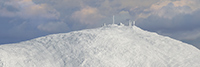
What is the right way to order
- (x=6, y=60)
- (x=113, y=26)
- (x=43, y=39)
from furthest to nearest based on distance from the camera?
(x=113, y=26), (x=43, y=39), (x=6, y=60)

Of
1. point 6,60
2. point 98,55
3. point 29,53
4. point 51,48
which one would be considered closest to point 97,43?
point 98,55

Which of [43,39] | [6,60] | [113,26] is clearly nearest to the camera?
[6,60]

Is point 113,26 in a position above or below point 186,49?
above

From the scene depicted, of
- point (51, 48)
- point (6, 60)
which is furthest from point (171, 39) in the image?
point (6, 60)

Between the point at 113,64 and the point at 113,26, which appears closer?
the point at 113,64

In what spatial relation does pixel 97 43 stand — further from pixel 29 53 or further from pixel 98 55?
pixel 29 53

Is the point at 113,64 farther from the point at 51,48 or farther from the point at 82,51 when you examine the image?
the point at 51,48
